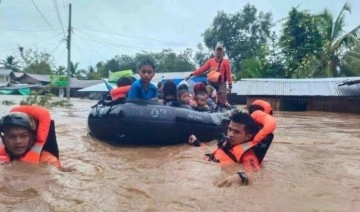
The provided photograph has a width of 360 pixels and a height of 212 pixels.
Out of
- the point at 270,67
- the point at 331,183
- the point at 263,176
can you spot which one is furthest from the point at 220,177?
the point at 270,67

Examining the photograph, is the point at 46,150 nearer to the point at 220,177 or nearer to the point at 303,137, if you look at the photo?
the point at 220,177

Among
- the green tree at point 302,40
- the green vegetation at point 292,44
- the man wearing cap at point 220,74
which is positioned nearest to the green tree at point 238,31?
the green vegetation at point 292,44

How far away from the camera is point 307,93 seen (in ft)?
67.3

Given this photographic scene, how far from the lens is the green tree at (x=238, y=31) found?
124 feet

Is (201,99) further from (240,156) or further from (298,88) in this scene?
(298,88)

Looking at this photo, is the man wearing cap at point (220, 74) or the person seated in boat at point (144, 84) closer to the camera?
the person seated in boat at point (144, 84)

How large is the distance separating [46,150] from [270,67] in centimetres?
2428

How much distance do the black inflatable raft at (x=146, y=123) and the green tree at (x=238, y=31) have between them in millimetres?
31694

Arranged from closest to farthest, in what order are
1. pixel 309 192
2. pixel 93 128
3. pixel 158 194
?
1. pixel 158 194
2. pixel 309 192
3. pixel 93 128

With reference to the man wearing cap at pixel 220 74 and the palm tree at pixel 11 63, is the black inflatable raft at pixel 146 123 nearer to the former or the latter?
the man wearing cap at pixel 220 74

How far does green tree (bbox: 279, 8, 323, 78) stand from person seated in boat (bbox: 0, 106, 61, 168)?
21.9m

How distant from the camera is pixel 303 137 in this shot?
823 cm

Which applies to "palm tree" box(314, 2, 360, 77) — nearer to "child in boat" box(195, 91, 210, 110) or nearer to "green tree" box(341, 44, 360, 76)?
"green tree" box(341, 44, 360, 76)

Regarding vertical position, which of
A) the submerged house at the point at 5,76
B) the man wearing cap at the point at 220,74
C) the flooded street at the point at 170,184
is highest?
the submerged house at the point at 5,76
